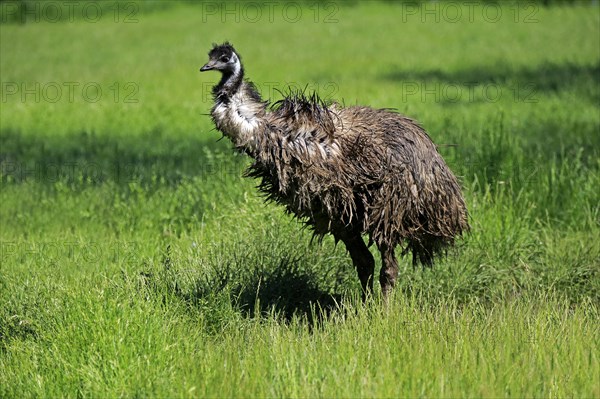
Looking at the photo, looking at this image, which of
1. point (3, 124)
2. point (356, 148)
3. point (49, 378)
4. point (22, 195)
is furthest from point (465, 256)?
point (3, 124)

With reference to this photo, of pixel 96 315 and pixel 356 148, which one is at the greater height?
pixel 356 148

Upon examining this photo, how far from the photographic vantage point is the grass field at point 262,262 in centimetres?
531

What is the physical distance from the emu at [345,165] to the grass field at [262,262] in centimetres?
46

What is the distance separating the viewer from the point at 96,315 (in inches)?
226

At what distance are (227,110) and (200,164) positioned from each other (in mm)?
5082

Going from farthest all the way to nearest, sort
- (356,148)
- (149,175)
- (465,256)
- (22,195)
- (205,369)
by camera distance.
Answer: (149,175)
(22,195)
(465,256)
(356,148)
(205,369)

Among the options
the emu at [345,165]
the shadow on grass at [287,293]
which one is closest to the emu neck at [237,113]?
the emu at [345,165]

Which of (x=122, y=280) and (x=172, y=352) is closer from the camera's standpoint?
(x=172, y=352)

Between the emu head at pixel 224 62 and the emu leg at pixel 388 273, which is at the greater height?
the emu head at pixel 224 62

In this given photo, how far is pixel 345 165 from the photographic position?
6.28m


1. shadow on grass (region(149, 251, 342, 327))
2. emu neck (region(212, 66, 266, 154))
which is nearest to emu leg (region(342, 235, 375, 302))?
shadow on grass (region(149, 251, 342, 327))

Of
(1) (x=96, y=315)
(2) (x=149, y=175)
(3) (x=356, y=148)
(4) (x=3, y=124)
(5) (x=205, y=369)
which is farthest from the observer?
(4) (x=3, y=124)

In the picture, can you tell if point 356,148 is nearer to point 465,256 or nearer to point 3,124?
point 465,256

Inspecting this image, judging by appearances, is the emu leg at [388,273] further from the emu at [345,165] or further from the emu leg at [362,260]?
the emu leg at [362,260]
